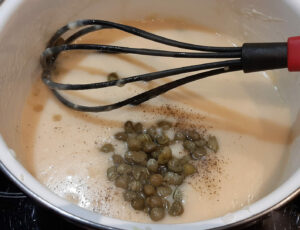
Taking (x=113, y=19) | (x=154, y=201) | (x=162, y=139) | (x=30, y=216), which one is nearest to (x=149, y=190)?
(x=154, y=201)

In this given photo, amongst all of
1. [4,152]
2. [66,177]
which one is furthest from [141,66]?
[4,152]

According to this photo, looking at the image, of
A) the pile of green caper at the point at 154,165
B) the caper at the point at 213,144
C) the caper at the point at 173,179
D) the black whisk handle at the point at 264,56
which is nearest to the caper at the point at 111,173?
the pile of green caper at the point at 154,165

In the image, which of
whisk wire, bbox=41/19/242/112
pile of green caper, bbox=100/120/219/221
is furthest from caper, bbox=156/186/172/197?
whisk wire, bbox=41/19/242/112

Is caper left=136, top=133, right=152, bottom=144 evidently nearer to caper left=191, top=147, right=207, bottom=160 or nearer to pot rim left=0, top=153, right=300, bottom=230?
caper left=191, top=147, right=207, bottom=160

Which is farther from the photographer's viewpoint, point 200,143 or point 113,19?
point 113,19

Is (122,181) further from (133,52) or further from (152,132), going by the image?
(133,52)

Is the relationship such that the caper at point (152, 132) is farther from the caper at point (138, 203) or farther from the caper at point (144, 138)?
the caper at point (138, 203)
